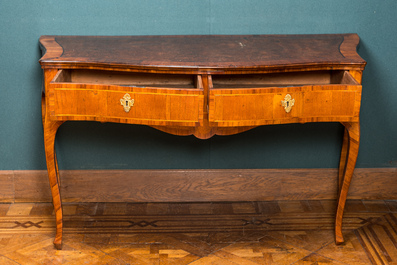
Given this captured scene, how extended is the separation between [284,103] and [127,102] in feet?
2.15

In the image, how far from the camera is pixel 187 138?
301 centimetres

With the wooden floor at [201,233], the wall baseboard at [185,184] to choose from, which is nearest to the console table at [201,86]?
the wooden floor at [201,233]

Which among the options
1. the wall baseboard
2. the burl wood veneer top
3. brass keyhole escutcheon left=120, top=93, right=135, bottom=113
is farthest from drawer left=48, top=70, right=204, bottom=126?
the wall baseboard

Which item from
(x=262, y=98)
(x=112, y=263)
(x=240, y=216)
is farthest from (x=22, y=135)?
(x=262, y=98)

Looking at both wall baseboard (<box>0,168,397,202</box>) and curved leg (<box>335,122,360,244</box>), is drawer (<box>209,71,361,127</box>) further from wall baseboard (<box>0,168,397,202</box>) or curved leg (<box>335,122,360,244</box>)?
wall baseboard (<box>0,168,397,202</box>)

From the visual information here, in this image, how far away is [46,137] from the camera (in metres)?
2.37

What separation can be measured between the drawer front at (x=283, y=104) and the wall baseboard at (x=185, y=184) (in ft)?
2.78

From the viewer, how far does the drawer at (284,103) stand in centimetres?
217

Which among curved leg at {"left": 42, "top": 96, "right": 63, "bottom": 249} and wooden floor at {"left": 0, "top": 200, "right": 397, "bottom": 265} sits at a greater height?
curved leg at {"left": 42, "top": 96, "right": 63, "bottom": 249}

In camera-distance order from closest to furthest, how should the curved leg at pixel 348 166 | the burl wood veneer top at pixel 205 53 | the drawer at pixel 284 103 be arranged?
1. the drawer at pixel 284 103
2. the burl wood veneer top at pixel 205 53
3. the curved leg at pixel 348 166

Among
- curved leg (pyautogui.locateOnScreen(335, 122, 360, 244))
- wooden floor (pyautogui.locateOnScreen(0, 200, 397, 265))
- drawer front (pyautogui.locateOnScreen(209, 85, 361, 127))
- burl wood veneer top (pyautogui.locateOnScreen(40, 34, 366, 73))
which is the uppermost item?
burl wood veneer top (pyautogui.locateOnScreen(40, 34, 366, 73))

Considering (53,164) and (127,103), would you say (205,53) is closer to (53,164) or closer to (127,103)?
(127,103)

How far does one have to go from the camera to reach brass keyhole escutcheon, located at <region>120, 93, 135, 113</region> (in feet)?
7.23

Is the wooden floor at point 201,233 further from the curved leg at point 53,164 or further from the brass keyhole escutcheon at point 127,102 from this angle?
the brass keyhole escutcheon at point 127,102
